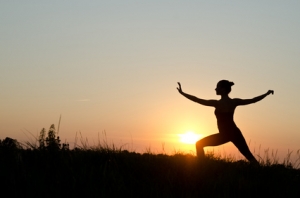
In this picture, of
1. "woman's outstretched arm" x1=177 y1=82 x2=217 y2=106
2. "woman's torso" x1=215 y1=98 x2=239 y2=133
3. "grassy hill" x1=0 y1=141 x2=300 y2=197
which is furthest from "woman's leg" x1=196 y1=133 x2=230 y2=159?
"grassy hill" x1=0 y1=141 x2=300 y2=197

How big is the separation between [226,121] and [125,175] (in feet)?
13.7

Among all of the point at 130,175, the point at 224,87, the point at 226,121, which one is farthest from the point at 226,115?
the point at 130,175

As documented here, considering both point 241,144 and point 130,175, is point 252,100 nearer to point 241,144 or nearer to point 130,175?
point 241,144

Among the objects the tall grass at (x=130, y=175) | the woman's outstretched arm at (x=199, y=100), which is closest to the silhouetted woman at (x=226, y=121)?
the woman's outstretched arm at (x=199, y=100)

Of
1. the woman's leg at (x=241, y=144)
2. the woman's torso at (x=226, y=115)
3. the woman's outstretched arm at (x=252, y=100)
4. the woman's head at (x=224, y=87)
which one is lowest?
the woman's leg at (x=241, y=144)

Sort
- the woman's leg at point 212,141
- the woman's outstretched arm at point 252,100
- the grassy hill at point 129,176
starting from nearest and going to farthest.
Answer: the grassy hill at point 129,176 < the woman's leg at point 212,141 < the woman's outstretched arm at point 252,100

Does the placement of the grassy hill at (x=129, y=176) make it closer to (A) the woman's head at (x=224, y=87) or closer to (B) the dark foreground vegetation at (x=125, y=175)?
(B) the dark foreground vegetation at (x=125, y=175)

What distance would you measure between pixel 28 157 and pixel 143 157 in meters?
2.36

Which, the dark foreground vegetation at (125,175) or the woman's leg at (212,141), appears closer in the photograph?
the dark foreground vegetation at (125,175)

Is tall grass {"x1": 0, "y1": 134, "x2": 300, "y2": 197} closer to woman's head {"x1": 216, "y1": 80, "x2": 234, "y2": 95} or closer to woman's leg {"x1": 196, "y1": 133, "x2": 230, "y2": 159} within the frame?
woman's leg {"x1": 196, "y1": 133, "x2": 230, "y2": 159}

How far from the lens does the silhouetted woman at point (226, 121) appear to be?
11.7 m

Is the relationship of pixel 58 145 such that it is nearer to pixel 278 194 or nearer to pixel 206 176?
pixel 206 176

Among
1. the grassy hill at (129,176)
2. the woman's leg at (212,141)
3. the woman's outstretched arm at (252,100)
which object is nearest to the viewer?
the grassy hill at (129,176)

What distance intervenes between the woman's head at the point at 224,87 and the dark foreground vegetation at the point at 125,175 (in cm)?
224
